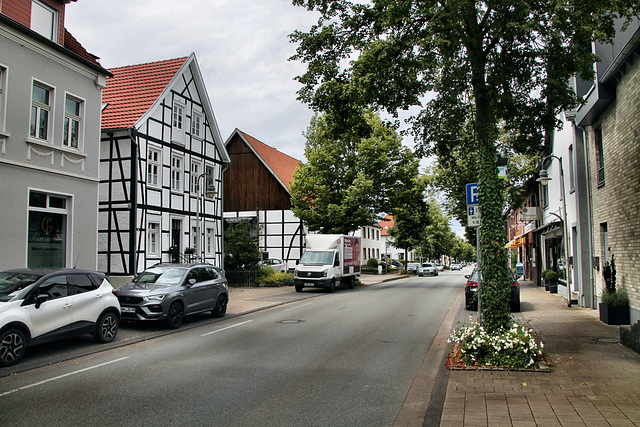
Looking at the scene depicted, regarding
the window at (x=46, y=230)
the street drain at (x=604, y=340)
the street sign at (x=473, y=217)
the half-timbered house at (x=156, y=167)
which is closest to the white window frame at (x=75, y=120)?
the window at (x=46, y=230)

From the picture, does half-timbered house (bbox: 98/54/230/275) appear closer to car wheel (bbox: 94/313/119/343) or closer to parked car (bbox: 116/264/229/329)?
parked car (bbox: 116/264/229/329)

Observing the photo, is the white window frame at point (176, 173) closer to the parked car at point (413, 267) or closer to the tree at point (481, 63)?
the tree at point (481, 63)

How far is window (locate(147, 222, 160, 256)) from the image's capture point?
21.1 metres

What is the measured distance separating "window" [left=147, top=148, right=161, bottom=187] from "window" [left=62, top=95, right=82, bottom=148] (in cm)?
554

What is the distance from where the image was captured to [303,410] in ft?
19.0

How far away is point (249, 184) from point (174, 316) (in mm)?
25864

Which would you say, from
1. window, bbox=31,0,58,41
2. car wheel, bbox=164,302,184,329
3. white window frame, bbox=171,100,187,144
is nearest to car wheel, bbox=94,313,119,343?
car wheel, bbox=164,302,184,329

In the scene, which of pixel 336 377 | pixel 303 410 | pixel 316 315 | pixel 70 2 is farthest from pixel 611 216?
pixel 70 2

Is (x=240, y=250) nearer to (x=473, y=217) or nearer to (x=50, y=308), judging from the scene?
(x=50, y=308)

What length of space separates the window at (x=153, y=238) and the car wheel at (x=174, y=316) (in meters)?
8.99

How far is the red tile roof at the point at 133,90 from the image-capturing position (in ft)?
67.7

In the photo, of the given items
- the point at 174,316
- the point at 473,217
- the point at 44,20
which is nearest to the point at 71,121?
the point at 44,20

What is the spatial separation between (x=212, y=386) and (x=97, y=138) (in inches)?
464

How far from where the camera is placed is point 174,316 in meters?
12.5
